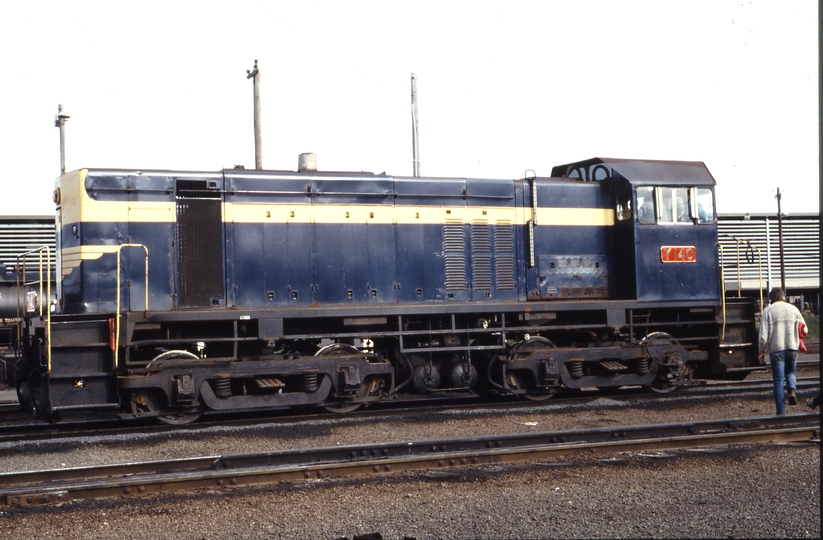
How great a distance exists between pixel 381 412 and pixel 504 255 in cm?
286

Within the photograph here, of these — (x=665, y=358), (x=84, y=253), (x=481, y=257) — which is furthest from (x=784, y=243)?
(x=84, y=253)

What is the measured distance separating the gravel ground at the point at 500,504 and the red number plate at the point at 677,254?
4265 millimetres

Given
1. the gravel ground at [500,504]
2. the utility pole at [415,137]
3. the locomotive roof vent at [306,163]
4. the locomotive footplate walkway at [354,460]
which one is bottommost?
the gravel ground at [500,504]

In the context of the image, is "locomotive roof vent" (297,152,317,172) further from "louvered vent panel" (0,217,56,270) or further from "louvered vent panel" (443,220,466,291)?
"louvered vent panel" (0,217,56,270)

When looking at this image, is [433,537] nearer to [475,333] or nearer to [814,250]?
[475,333]

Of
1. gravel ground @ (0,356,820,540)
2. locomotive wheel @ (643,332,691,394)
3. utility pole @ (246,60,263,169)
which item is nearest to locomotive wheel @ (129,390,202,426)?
gravel ground @ (0,356,820,540)

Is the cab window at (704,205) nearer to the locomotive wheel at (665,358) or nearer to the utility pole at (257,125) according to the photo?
the locomotive wheel at (665,358)

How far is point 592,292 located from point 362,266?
136 inches

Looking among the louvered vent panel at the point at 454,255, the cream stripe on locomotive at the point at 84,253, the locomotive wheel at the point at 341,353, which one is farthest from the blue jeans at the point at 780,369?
the cream stripe on locomotive at the point at 84,253

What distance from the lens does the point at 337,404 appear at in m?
9.67

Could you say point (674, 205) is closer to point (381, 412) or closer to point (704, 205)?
point (704, 205)

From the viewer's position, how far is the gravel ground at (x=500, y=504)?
4.66 m

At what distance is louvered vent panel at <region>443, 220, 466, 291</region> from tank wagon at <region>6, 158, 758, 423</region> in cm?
2

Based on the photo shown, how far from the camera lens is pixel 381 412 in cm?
961
